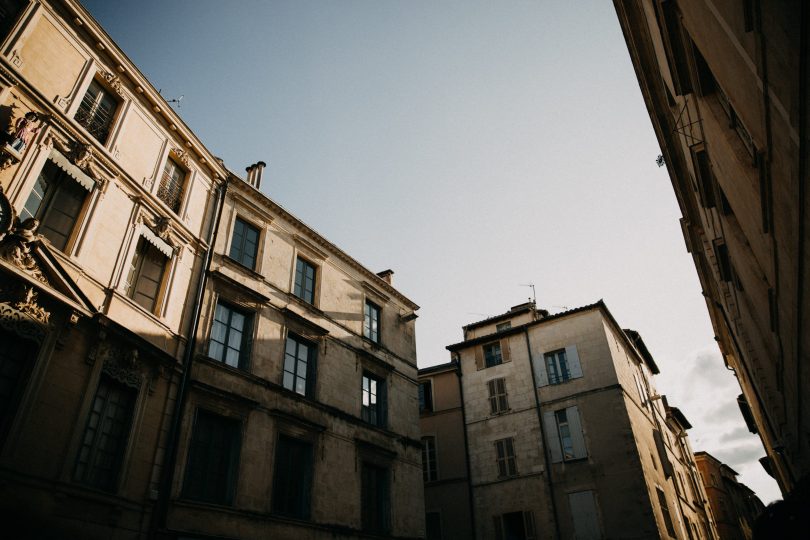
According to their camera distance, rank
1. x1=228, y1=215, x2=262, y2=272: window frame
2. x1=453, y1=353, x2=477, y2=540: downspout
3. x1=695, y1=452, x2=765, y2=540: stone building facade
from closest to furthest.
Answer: x1=228, y1=215, x2=262, y2=272: window frame → x1=453, y1=353, x2=477, y2=540: downspout → x1=695, y1=452, x2=765, y2=540: stone building facade

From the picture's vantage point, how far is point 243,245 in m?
14.3

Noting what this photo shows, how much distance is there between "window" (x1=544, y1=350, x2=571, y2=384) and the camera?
23203mm

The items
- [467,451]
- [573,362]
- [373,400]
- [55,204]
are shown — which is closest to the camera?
[55,204]

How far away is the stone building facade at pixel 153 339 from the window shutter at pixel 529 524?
748 centimetres

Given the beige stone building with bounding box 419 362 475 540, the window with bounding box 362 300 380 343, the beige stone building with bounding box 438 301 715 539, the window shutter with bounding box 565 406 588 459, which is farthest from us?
the beige stone building with bounding box 419 362 475 540

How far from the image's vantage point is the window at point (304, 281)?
1554 centimetres

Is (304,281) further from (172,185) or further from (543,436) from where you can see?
(543,436)

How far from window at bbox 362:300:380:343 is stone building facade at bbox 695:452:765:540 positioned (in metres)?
37.2

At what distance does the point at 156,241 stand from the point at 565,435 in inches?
729

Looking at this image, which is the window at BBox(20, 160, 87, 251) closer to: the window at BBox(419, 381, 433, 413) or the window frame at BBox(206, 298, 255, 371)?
the window frame at BBox(206, 298, 255, 371)

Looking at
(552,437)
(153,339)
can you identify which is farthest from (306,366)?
(552,437)

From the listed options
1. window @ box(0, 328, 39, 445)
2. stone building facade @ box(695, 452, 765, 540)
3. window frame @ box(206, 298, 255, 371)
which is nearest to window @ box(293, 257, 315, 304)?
window frame @ box(206, 298, 255, 371)

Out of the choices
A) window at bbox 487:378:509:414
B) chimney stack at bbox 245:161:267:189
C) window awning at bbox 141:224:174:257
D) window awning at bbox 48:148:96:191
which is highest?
chimney stack at bbox 245:161:267:189

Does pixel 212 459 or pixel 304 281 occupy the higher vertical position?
pixel 304 281
